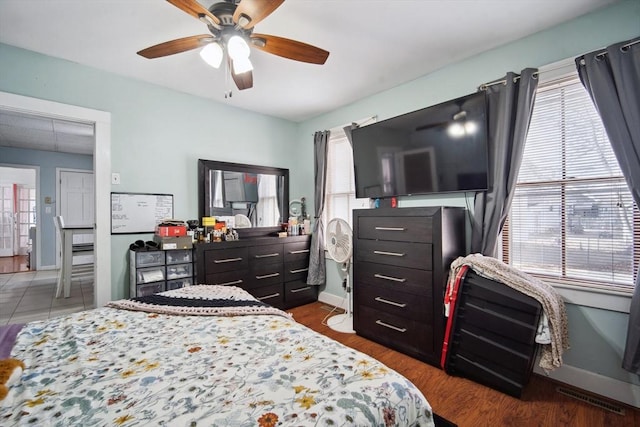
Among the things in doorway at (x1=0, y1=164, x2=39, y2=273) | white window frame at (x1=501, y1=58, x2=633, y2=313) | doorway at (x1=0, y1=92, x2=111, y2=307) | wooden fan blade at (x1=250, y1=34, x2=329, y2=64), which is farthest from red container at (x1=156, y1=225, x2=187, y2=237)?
doorway at (x1=0, y1=164, x2=39, y2=273)

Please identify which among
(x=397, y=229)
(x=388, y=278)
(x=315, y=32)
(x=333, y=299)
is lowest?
(x=333, y=299)

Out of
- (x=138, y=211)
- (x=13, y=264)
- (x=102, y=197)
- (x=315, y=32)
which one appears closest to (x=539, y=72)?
(x=315, y=32)

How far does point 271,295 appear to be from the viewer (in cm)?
335

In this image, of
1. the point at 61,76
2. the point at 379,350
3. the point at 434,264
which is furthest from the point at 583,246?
the point at 61,76

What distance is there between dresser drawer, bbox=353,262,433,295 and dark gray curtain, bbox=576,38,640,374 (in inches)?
43.8

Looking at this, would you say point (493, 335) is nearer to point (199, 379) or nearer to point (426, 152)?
point (426, 152)

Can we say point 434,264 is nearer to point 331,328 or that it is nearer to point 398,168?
point 398,168

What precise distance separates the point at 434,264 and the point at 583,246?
3.20 ft

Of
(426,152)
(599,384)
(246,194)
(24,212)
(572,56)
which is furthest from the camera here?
(24,212)

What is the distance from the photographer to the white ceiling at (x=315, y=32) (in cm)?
183

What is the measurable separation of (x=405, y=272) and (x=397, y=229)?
36 centimetres

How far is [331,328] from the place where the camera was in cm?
293

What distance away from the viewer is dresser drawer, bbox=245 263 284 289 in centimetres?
320

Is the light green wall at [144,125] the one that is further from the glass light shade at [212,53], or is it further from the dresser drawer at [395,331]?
the dresser drawer at [395,331]
